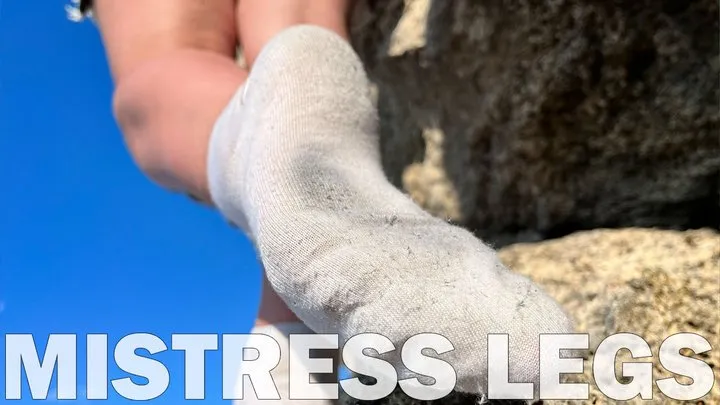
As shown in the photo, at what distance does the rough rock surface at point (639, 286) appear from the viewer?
0.43 metres

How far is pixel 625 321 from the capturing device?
17.4 inches

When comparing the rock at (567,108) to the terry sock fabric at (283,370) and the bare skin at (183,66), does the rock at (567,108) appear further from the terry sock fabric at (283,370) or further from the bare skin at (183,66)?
the terry sock fabric at (283,370)

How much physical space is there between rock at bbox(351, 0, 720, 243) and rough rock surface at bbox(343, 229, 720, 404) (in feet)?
0.20

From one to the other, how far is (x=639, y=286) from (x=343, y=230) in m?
0.23

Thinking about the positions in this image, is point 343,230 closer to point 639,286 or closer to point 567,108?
point 639,286

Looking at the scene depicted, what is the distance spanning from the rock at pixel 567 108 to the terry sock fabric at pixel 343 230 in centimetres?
23

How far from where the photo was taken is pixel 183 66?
48 centimetres

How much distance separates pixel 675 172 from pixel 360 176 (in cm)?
33

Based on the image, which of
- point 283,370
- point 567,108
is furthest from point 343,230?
point 567,108

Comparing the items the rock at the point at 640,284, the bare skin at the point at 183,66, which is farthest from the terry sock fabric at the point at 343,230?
the rock at the point at 640,284

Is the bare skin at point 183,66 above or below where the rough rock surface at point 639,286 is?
above

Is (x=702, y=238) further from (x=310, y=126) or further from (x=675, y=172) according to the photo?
(x=310, y=126)

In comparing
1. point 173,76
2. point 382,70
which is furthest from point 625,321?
point 382,70

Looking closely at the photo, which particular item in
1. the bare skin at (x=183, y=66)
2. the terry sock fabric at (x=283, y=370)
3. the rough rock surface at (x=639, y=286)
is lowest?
the terry sock fabric at (x=283, y=370)
